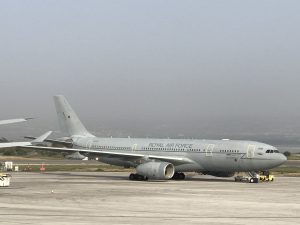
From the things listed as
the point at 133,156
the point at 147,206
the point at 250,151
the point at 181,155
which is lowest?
the point at 147,206

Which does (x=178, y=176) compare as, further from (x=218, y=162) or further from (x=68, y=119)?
(x=68, y=119)

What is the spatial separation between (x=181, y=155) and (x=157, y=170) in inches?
152

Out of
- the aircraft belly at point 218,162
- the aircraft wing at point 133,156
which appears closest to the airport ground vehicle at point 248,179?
the aircraft belly at point 218,162

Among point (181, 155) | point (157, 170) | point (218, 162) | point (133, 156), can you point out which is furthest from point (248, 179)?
point (133, 156)

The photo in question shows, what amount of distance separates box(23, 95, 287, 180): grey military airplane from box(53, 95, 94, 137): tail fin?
318 cm

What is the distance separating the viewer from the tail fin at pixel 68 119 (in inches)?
2687

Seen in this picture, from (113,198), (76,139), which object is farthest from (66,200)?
(76,139)

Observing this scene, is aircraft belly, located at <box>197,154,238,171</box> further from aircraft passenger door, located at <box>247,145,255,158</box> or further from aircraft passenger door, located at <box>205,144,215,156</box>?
aircraft passenger door, located at <box>247,145,255,158</box>

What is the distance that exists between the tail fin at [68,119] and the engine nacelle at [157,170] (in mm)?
13300

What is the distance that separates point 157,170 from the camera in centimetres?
5512

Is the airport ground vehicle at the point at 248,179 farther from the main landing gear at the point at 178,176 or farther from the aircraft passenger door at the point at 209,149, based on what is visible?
the main landing gear at the point at 178,176

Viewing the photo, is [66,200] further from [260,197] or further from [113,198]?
[260,197]

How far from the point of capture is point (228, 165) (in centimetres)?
5550

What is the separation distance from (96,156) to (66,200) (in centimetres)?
2839
